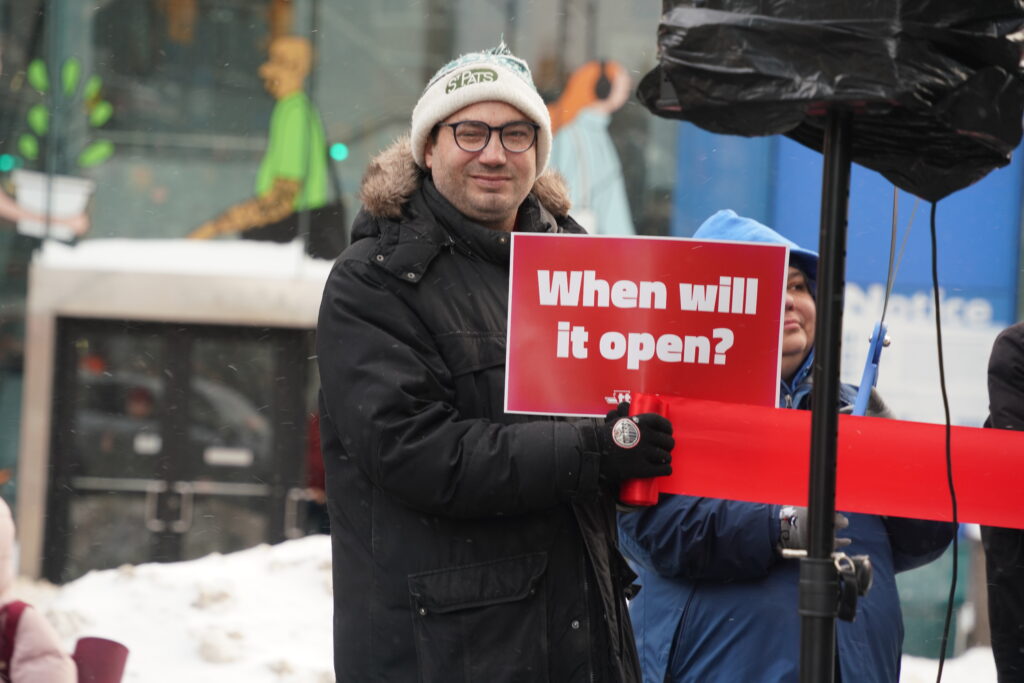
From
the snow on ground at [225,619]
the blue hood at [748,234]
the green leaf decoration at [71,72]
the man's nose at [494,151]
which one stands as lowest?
the snow on ground at [225,619]

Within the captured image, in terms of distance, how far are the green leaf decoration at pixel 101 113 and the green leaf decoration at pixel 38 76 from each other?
0.38 m

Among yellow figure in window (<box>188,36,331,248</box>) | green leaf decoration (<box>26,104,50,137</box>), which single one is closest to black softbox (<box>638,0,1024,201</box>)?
yellow figure in window (<box>188,36,331,248</box>)

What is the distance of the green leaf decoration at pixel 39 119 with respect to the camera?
9.38 metres

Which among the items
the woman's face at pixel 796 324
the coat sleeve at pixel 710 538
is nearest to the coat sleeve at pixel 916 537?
the coat sleeve at pixel 710 538

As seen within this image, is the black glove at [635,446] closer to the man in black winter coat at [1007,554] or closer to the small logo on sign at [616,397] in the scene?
the small logo on sign at [616,397]

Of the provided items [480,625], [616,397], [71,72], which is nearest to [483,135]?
[616,397]

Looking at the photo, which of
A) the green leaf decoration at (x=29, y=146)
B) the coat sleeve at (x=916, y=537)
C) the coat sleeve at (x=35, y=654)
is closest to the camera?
the coat sleeve at (x=916, y=537)

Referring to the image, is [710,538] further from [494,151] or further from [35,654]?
[35,654]

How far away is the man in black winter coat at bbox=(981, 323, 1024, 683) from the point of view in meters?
3.12

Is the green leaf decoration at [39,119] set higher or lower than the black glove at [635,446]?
higher

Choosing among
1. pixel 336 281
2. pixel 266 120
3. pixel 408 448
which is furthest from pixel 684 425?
pixel 266 120

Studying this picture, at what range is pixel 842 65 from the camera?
1.96 meters

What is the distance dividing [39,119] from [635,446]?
26.7ft

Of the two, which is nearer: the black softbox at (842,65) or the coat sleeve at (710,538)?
the black softbox at (842,65)
